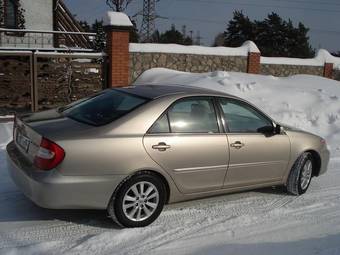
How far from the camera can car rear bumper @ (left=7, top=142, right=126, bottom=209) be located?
4.48 meters

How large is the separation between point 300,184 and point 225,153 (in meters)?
1.55

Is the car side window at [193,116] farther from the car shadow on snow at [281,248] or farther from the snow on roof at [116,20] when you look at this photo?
the snow on roof at [116,20]

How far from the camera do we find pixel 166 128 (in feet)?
16.8

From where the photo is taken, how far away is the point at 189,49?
14383 mm

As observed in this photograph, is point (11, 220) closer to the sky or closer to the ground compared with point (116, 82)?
closer to the ground

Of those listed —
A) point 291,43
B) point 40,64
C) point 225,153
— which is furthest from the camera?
point 291,43

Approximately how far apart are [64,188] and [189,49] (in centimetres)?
1039

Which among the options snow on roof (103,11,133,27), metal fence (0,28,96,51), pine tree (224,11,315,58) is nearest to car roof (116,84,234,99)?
snow on roof (103,11,133,27)

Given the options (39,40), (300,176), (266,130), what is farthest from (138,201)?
(39,40)

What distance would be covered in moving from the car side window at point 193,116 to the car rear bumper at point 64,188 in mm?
878

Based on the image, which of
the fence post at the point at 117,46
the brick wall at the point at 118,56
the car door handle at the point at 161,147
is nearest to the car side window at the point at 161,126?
the car door handle at the point at 161,147

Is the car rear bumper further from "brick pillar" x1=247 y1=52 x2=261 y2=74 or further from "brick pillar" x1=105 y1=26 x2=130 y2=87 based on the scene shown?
"brick pillar" x1=247 y1=52 x2=261 y2=74

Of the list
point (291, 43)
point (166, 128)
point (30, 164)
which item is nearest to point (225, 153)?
point (166, 128)

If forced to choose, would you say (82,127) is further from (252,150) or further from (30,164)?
(252,150)
